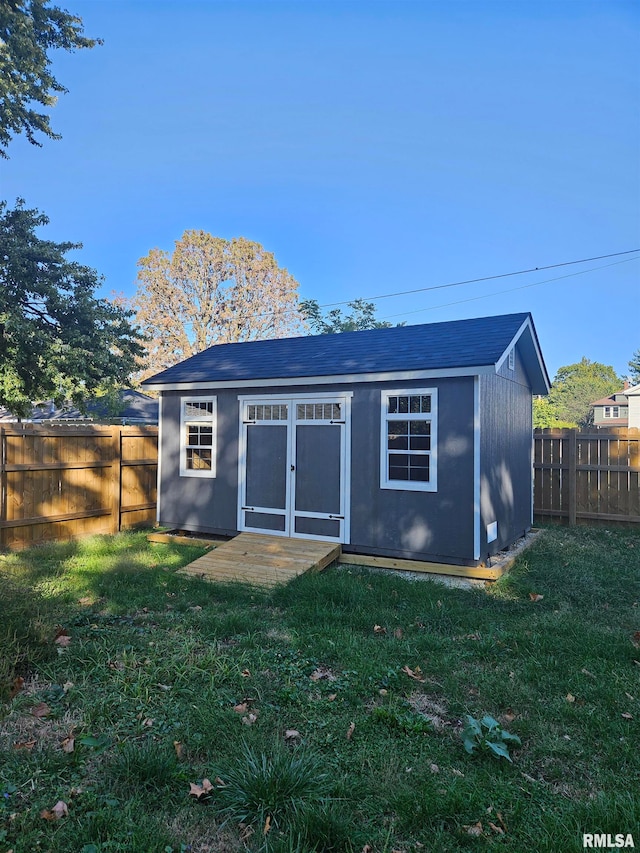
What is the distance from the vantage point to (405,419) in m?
7.38

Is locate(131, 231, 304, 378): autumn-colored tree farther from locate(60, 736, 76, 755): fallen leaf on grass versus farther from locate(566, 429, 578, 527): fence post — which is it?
locate(60, 736, 76, 755): fallen leaf on grass

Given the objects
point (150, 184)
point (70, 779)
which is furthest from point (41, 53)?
point (70, 779)

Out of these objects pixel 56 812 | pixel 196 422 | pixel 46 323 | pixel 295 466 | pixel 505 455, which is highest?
pixel 46 323

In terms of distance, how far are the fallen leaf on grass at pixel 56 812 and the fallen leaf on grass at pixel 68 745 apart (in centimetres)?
47

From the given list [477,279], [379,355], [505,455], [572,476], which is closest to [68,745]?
[379,355]

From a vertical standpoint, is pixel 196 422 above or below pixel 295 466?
above

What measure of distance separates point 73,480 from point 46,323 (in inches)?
271

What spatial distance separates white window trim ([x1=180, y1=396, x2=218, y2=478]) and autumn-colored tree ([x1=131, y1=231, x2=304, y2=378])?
763 inches

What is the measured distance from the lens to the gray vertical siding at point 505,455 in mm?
7125

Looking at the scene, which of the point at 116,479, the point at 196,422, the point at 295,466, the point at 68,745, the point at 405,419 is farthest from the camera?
the point at 116,479

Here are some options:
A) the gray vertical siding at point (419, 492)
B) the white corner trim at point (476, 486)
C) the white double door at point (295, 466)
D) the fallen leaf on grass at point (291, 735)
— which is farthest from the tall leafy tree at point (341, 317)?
the fallen leaf on grass at point (291, 735)

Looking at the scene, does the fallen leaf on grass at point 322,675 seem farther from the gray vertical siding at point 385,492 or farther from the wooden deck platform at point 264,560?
the gray vertical siding at point 385,492

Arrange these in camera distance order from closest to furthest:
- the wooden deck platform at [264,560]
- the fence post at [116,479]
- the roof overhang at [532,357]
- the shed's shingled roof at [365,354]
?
the wooden deck platform at [264,560] → the shed's shingled roof at [365,354] → the roof overhang at [532,357] → the fence post at [116,479]

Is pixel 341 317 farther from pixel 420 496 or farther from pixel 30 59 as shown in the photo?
pixel 420 496
